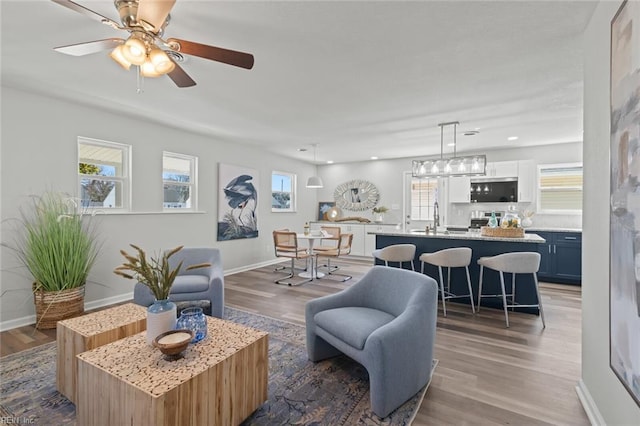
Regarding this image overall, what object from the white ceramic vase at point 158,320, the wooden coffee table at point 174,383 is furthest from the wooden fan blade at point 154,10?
the wooden coffee table at point 174,383

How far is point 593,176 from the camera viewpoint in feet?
6.21

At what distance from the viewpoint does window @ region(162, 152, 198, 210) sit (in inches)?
187

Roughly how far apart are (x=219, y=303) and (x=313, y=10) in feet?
9.46

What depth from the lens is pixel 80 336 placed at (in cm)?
191

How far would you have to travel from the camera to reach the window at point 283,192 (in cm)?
705

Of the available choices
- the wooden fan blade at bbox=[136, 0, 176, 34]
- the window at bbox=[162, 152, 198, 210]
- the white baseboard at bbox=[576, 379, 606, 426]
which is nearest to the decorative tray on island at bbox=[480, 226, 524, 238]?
the white baseboard at bbox=[576, 379, 606, 426]

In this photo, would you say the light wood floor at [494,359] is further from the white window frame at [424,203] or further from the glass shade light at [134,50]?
the white window frame at [424,203]

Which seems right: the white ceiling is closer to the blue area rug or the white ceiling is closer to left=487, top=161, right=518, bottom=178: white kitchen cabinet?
left=487, top=161, right=518, bottom=178: white kitchen cabinet

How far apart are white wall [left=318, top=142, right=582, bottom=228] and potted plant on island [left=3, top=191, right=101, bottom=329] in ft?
20.0

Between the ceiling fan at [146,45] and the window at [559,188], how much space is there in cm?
623

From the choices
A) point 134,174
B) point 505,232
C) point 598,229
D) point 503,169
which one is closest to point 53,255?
point 134,174

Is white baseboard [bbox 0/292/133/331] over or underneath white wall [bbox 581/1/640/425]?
underneath

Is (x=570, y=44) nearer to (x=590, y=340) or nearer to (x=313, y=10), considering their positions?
(x=313, y=10)

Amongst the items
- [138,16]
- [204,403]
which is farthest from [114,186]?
[204,403]
